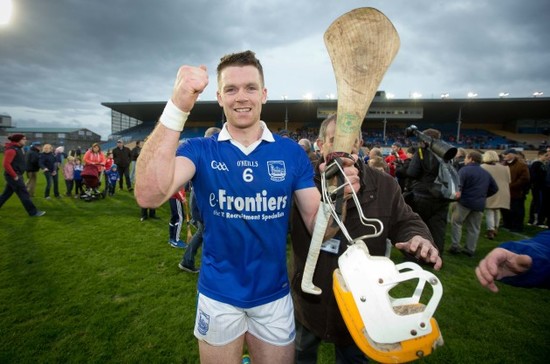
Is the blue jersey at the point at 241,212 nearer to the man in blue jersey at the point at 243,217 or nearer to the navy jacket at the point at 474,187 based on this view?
the man in blue jersey at the point at 243,217

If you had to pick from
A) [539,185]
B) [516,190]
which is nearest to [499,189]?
[516,190]

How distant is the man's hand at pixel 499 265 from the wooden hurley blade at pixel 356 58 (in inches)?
33.6

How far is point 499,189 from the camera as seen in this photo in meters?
6.98

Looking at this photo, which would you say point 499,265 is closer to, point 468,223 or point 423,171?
point 423,171

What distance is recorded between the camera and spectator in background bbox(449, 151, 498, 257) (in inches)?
220

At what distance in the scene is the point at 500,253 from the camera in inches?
52.3

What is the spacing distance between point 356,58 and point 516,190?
29.8 ft

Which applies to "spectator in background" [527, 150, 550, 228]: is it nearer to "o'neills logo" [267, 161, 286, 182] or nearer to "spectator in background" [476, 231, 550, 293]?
"spectator in background" [476, 231, 550, 293]

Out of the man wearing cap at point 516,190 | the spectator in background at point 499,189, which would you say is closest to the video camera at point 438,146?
the spectator in background at point 499,189

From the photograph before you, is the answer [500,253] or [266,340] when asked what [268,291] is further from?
[500,253]

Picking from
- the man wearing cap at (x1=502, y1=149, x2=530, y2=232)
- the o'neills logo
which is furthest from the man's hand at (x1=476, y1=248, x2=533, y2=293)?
the man wearing cap at (x1=502, y1=149, x2=530, y2=232)

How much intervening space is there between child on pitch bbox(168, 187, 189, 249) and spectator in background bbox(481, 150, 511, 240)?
23.2 feet

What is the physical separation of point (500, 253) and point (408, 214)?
702 mm

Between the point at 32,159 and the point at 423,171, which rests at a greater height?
the point at 423,171
